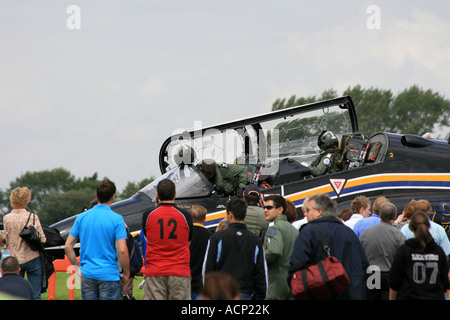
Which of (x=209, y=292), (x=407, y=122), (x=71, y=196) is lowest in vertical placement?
(x=71, y=196)

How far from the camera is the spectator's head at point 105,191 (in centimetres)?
749

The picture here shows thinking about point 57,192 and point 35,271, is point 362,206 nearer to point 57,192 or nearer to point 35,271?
point 35,271

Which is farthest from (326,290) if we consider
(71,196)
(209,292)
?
(71,196)

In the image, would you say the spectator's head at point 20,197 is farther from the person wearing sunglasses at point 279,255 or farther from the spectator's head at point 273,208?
the person wearing sunglasses at point 279,255

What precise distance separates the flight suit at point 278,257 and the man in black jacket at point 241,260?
0.94 feet

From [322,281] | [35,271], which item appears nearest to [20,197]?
[35,271]

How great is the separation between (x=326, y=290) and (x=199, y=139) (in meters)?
6.76

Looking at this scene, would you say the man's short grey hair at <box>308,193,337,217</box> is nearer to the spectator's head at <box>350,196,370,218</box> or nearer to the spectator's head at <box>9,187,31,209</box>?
the spectator's head at <box>350,196,370,218</box>

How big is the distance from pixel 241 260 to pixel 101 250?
1685 mm

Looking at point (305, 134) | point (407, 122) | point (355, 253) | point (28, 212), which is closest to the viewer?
point (355, 253)

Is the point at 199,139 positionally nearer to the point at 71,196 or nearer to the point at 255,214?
the point at 255,214

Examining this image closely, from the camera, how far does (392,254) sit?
8242mm

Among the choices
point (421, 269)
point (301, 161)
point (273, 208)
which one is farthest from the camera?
point (301, 161)

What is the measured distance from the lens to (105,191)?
7.48 metres
